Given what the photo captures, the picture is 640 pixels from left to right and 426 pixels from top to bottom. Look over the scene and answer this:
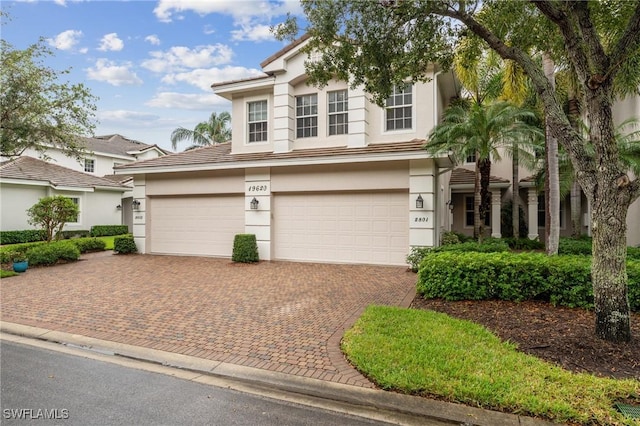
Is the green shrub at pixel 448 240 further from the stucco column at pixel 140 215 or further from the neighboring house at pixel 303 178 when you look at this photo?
the stucco column at pixel 140 215

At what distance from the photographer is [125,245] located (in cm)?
1420

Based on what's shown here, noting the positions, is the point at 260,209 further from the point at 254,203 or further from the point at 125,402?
the point at 125,402

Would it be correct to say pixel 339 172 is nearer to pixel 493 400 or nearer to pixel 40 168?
pixel 493 400

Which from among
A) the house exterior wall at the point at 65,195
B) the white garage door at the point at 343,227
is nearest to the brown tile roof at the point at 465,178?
the white garage door at the point at 343,227

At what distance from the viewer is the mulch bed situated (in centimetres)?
419

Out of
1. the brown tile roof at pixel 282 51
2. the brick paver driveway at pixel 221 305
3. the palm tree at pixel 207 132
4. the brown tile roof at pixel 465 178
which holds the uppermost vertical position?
the palm tree at pixel 207 132

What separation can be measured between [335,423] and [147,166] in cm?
1307

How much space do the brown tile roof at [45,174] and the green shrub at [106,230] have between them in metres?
2.57

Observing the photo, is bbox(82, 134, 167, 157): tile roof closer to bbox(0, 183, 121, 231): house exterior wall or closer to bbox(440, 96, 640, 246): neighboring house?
bbox(0, 183, 121, 231): house exterior wall

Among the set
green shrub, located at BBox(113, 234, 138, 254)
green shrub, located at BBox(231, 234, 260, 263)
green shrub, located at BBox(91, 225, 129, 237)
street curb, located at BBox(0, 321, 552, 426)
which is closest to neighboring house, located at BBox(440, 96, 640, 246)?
green shrub, located at BBox(231, 234, 260, 263)

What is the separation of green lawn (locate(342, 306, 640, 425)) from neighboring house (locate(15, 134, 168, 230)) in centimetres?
2190

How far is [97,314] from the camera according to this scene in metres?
A: 6.38

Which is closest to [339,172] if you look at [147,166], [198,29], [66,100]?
[198,29]

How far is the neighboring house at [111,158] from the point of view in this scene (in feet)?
79.5
